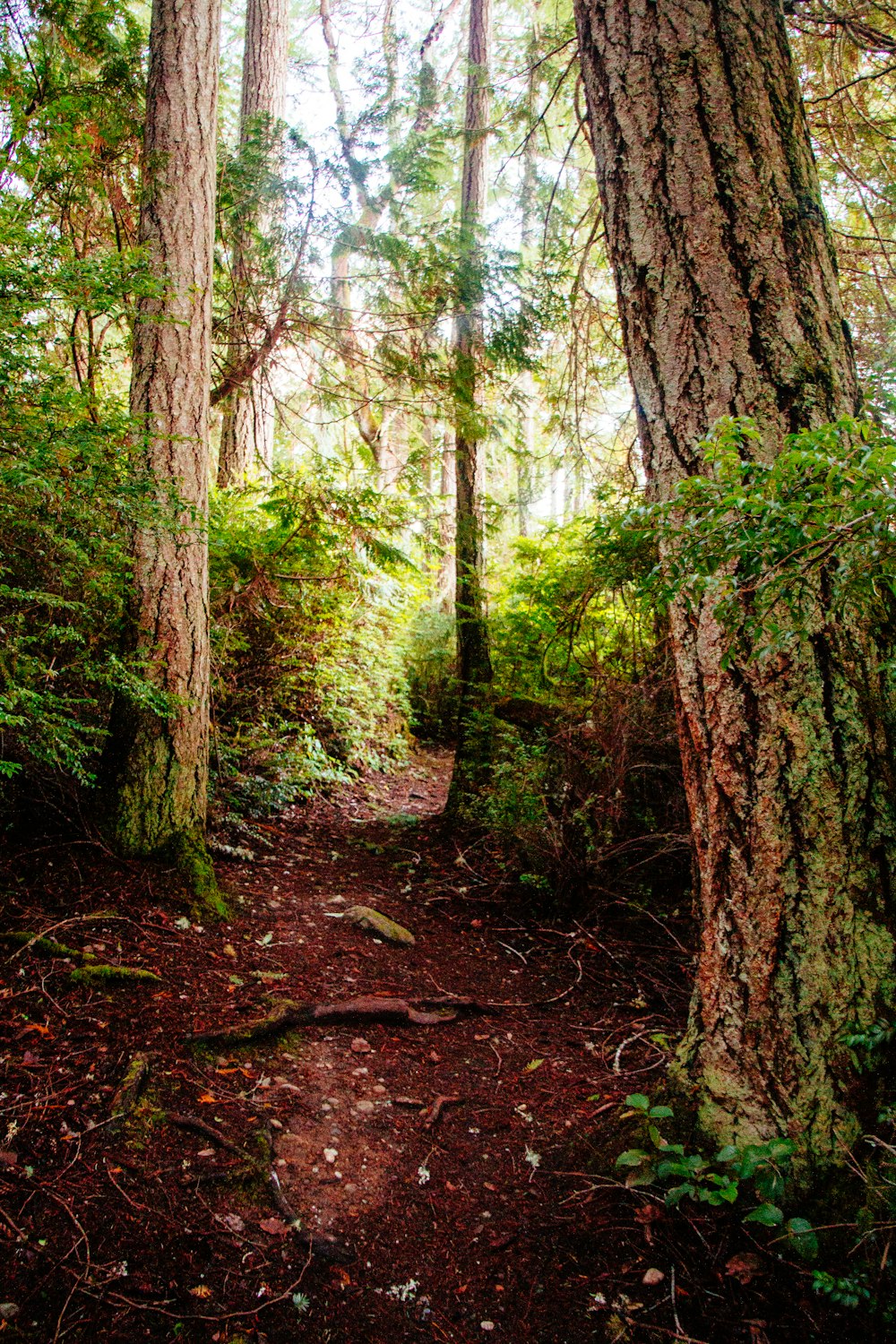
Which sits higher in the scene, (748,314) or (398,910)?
(748,314)

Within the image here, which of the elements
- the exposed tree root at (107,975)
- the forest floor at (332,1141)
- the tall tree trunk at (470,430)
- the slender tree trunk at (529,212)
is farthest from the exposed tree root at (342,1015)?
the slender tree trunk at (529,212)

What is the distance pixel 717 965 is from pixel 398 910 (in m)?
2.88

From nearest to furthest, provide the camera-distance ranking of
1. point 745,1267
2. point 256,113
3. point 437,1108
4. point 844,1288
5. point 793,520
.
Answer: point 793,520, point 844,1288, point 745,1267, point 437,1108, point 256,113

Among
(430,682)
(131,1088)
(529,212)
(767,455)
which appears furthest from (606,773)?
(529,212)

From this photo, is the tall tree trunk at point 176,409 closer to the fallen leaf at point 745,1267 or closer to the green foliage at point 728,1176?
the green foliage at point 728,1176

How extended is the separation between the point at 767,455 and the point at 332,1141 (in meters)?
2.72

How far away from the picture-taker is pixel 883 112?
4.35 metres

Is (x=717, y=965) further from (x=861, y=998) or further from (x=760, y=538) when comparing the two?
(x=760, y=538)

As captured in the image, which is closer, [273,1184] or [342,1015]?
[273,1184]

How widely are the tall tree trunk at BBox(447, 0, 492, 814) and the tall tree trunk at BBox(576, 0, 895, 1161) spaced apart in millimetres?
3889

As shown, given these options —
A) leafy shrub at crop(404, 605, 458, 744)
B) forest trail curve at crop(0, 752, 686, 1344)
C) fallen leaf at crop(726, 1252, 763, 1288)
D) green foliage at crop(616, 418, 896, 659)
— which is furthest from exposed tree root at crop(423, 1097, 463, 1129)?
leafy shrub at crop(404, 605, 458, 744)

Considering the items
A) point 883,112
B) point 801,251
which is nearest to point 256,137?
point 883,112

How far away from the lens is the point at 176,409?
4.21 metres

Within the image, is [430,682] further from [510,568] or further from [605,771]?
[605,771]
